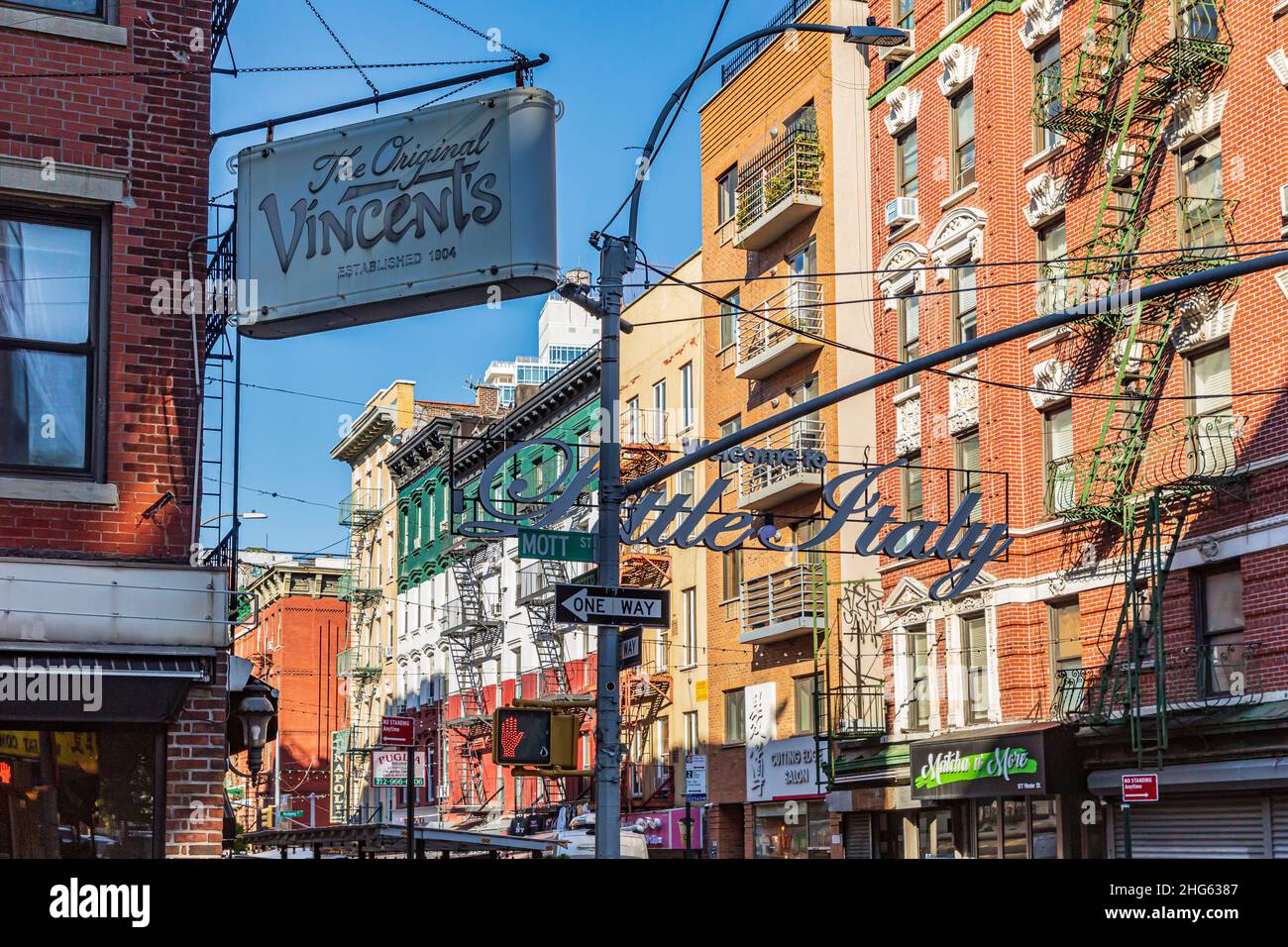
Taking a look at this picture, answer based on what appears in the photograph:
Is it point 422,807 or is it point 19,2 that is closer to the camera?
point 19,2

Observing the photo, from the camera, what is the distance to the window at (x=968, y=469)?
34.8 metres

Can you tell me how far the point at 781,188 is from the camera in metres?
42.7

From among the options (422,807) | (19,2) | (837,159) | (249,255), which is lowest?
(422,807)

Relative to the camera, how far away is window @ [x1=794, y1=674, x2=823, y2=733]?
41.1 m

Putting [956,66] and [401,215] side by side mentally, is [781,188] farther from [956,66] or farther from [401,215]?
[401,215]

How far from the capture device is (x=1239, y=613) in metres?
28.2

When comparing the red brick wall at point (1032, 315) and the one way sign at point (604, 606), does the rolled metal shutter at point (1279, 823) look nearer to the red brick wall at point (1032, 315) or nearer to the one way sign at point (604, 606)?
the red brick wall at point (1032, 315)

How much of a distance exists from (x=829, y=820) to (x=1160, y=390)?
49.9 feet

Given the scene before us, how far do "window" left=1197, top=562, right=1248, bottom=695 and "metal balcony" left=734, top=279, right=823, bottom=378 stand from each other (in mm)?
14107

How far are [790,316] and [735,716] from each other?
1161 centimetres

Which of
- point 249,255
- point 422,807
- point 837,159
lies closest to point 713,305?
point 837,159

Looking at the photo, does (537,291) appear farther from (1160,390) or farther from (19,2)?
(1160,390)
